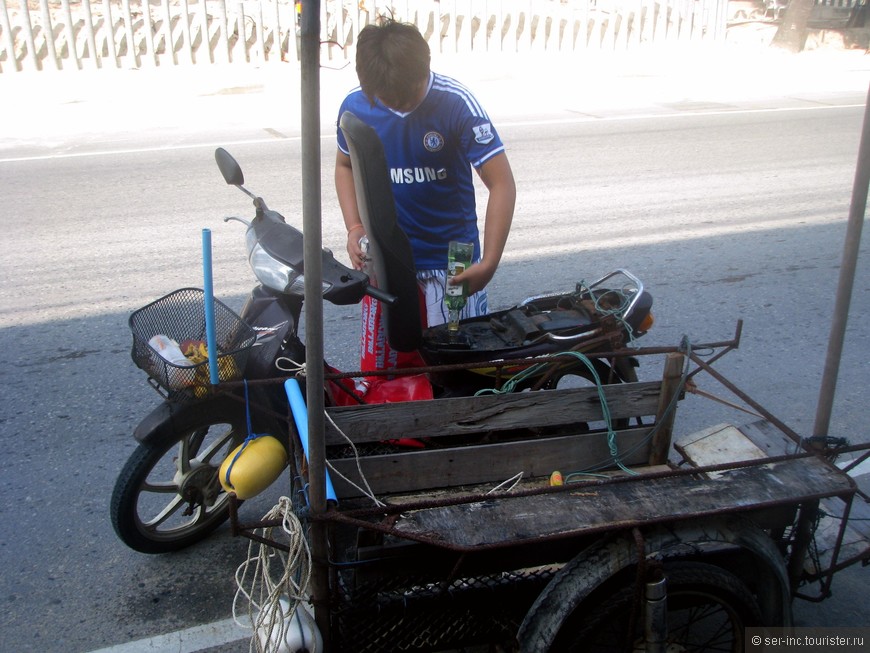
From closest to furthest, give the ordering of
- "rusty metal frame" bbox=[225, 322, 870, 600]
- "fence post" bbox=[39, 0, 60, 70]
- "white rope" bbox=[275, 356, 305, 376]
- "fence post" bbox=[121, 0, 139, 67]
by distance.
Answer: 1. "rusty metal frame" bbox=[225, 322, 870, 600]
2. "white rope" bbox=[275, 356, 305, 376]
3. "fence post" bbox=[39, 0, 60, 70]
4. "fence post" bbox=[121, 0, 139, 67]

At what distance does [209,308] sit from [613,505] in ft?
4.18

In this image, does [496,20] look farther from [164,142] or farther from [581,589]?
[581,589]

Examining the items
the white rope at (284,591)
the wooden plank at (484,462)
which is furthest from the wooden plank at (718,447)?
the white rope at (284,591)

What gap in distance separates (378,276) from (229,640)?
127 cm

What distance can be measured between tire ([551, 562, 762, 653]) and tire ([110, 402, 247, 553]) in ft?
4.37

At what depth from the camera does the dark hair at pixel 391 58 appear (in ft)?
8.81

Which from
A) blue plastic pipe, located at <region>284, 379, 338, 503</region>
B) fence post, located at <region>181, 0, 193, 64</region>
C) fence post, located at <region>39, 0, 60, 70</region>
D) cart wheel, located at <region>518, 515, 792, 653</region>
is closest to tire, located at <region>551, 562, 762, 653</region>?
cart wheel, located at <region>518, 515, 792, 653</region>

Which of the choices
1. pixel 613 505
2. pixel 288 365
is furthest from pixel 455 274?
pixel 613 505

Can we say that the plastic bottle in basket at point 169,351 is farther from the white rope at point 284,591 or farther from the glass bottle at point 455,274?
the glass bottle at point 455,274

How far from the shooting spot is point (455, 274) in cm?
305

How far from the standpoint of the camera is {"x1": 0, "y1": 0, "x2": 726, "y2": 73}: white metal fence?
13453 mm

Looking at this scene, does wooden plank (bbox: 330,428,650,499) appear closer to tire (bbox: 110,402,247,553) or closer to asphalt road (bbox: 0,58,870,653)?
tire (bbox: 110,402,247,553)

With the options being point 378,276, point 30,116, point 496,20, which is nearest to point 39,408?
point 378,276

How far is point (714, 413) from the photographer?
405cm
